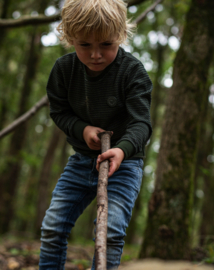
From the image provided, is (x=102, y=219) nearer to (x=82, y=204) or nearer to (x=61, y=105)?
(x=82, y=204)

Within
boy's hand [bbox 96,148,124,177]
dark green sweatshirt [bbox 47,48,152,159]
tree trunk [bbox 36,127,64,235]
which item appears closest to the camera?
boy's hand [bbox 96,148,124,177]

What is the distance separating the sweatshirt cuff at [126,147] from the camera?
174cm

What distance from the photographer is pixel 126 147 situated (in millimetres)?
1762

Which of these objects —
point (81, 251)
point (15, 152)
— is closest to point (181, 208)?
point (81, 251)

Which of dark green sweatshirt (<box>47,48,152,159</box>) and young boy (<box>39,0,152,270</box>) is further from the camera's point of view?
dark green sweatshirt (<box>47,48,152,159</box>)

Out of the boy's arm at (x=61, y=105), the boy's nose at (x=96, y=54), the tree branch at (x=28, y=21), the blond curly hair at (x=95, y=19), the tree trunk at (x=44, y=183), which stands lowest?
the tree trunk at (x=44, y=183)

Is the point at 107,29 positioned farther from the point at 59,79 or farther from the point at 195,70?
the point at 195,70

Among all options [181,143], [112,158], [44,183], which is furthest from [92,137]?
[44,183]

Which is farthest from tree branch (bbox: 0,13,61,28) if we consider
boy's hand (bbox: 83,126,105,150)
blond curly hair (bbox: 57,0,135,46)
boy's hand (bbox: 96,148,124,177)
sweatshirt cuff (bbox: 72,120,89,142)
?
boy's hand (bbox: 96,148,124,177)

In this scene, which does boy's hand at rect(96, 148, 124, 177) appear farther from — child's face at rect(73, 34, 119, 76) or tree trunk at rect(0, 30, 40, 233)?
tree trunk at rect(0, 30, 40, 233)

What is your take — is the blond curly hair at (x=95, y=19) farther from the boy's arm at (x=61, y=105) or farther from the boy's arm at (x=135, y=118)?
the boy's arm at (x=61, y=105)

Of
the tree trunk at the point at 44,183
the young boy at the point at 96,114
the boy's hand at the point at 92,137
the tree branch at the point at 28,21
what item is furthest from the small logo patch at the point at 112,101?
Answer: the tree trunk at the point at 44,183

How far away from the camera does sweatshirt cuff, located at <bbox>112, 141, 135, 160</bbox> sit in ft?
5.71

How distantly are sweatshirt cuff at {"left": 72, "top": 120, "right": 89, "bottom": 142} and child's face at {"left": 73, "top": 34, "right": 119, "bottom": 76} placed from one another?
48 centimetres
